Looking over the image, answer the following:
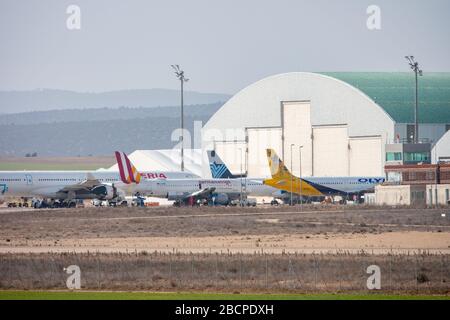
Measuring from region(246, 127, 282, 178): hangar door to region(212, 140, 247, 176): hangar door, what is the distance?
41.0 inches

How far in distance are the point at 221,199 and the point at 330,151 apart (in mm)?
25084

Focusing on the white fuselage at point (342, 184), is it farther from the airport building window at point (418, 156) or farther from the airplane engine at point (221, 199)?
the airplane engine at point (221, 199)

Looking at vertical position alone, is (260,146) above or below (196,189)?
above

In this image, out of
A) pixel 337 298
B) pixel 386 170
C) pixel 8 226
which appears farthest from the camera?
pixel 386 170

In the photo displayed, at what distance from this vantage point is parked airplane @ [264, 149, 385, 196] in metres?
111

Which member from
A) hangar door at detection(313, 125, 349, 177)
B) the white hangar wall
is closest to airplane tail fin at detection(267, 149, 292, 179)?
hangar door at detection(313, 125, 349, 177)

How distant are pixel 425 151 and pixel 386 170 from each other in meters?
8.05

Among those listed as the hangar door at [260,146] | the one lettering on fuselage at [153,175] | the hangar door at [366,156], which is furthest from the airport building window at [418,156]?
the one lettering on fuselage at [153,175]

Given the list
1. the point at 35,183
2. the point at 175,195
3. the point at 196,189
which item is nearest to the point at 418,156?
the point at 196,189

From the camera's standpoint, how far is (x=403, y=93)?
137500 millimetres

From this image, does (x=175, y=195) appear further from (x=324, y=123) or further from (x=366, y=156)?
(x=366, y=156)
